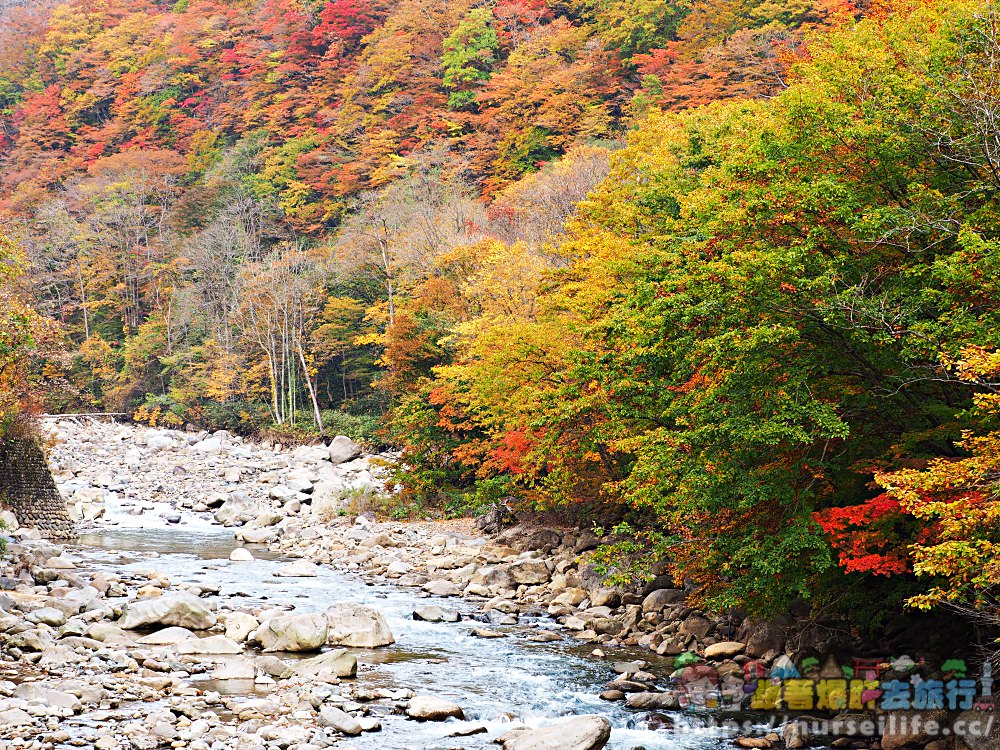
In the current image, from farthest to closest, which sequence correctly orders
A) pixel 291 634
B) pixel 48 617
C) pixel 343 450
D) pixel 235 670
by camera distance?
pixel 343 450, pixel 48 617, pixel 291 634, pixel 235 670

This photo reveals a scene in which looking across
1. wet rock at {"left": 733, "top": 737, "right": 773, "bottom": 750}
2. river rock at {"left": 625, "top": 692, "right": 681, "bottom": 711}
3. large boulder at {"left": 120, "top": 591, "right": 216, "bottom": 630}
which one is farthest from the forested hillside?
large boulder at {"left": 120, "top": 591, "right": 216, "bottom": 630}

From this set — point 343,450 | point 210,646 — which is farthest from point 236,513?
point 210,646

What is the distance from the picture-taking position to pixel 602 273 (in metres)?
15.6

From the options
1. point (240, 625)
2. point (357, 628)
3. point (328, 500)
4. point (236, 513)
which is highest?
point (240, 625)

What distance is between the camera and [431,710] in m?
9.23

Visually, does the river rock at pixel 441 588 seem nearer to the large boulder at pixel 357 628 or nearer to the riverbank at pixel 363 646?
the riverbank at pixel 363 646

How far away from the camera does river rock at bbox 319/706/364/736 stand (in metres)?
8.62

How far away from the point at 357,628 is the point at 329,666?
6.06 feet

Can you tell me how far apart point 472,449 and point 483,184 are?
82.0 ft

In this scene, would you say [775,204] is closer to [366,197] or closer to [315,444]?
[315,444]

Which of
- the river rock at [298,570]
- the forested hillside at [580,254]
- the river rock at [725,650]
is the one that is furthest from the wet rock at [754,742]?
the river rock at [298,570]

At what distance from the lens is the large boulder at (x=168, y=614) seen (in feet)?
40.3

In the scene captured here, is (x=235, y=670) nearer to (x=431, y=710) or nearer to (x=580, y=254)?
(x=431, y=710)

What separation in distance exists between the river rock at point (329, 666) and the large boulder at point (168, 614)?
8.60 ft
